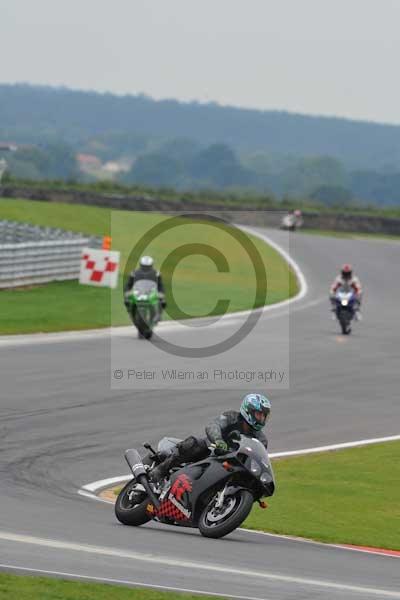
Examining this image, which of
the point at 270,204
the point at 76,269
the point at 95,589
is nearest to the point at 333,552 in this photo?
the point at 95,589

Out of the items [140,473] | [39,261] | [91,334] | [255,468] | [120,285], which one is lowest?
[140,473]

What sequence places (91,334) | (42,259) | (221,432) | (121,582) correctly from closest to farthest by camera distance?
(121,582), (221,432), (91,334), (42,259)

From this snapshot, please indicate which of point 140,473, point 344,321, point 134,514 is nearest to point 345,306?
point 344,321

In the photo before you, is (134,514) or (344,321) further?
(344,321)

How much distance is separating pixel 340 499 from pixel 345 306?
55.7 feet

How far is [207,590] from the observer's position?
842 cm

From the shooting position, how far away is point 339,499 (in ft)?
43.3

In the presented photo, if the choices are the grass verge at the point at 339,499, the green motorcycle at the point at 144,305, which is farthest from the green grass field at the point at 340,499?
the green motorcycle at the point at 144,305

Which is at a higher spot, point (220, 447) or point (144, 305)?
point (144, 305)

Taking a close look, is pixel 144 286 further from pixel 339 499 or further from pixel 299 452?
pixel 339 499

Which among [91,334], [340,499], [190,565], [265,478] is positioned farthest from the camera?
[91,334]

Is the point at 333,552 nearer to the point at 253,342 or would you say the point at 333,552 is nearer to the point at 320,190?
the point at 253,342

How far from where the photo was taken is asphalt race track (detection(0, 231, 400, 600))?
8.92m

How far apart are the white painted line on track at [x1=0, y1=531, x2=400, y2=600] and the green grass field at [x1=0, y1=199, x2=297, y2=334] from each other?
658 inches
